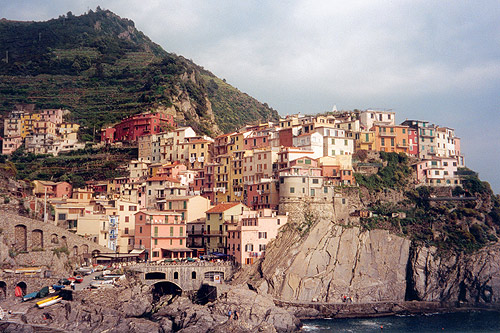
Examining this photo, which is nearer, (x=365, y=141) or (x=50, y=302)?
(x=50, y=302)

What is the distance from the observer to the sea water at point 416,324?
202 feet

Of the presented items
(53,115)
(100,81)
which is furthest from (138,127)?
(100,81)

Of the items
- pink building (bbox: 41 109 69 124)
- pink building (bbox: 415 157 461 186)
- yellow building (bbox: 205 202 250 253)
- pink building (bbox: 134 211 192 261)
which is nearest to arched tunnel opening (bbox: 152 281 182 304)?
pink building (bbox: 134 211 192 261)

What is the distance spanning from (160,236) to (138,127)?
35.2m

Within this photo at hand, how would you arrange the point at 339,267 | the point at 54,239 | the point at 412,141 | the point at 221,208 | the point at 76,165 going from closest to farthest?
the point at 54,239
the point at 339,267
the point at 221,208
the point at 412,141
the point at 76,165

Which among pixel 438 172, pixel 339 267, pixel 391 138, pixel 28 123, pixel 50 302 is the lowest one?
pixel 50 302

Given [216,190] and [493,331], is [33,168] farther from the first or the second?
[493,331]

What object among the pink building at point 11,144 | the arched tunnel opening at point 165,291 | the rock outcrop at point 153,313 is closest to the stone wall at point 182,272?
the arched tunnel opening at point 165,291

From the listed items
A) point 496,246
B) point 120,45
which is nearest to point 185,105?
point 120,45

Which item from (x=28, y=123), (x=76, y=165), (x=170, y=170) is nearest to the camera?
(x=170, y=170)

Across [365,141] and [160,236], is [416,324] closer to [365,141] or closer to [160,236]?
[365,141]

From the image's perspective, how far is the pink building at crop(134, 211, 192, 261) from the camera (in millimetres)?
70562

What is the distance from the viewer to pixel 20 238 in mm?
62625

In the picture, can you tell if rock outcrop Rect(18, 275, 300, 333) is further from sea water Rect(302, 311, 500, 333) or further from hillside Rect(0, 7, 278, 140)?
hillside Rect(0, 7, 278, 140)
